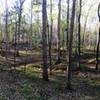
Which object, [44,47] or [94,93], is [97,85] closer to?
[94,93]

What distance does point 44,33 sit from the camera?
820 inches

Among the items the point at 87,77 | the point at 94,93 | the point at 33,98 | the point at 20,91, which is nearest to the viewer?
the point at 33,98

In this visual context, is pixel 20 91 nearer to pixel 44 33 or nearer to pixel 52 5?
pixel 44 33

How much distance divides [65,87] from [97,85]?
491 cm

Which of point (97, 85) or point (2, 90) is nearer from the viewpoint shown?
point (2, 90)

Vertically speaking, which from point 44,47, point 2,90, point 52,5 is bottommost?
point 2,90

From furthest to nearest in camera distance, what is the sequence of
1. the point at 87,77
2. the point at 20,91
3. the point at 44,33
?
the point at 87,77 < the point at 44,33 < the point at 20,91

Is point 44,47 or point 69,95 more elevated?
point 44,47

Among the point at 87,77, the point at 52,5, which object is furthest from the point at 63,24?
the point at 87,77

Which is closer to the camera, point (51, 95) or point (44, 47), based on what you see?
point (51, 95)

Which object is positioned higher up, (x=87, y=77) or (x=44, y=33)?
(x=44, y=33)

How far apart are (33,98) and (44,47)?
24.5ft

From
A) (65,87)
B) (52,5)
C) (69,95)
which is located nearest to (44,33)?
(65,87)

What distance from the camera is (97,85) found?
22984mm
